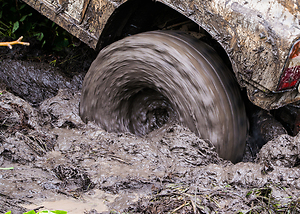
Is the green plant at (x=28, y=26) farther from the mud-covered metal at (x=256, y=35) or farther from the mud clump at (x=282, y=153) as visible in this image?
the mud clump at (x=282, y=153)

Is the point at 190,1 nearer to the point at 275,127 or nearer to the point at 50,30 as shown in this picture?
the point at 275,127

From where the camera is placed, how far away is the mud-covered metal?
158cm

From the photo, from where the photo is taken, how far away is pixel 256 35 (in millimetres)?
1637

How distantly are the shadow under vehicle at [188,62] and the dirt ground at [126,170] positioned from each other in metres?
0.21

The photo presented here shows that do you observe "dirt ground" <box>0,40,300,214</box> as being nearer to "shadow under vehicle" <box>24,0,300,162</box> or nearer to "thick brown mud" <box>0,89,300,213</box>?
"thick brown mud" <box>0,89,300,213</box>

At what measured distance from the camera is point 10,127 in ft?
6.99

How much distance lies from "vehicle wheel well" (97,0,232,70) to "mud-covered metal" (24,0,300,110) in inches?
16.8

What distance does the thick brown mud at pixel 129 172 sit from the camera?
144cm

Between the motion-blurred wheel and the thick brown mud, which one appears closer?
the thick brown mud

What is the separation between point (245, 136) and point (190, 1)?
104 cm

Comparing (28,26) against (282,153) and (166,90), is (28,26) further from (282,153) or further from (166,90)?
(282,153)

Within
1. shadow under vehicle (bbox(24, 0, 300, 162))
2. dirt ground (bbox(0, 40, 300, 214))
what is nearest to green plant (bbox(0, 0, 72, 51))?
shadow under vehicle (bbox(24, 0, 300, 162))

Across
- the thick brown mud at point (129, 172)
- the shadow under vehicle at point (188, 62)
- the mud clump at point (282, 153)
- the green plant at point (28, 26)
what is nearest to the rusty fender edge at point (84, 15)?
the shadow under vehicle at point (188, 62)

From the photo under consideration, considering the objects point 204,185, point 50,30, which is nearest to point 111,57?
point 204,185
